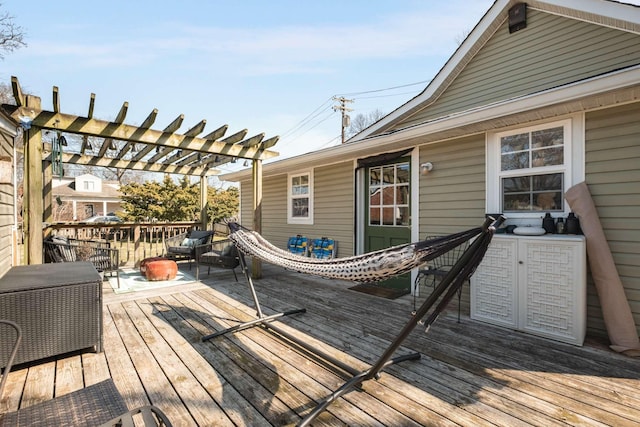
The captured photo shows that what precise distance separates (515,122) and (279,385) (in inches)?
144

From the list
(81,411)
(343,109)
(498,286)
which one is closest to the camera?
(81,411)

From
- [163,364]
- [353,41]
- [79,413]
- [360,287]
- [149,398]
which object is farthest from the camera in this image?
[353,41]

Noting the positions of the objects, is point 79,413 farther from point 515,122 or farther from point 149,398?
point 515,122

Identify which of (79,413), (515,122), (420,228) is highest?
(515,122)

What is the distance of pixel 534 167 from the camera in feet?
11.8

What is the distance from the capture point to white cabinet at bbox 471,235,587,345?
9.57 ft

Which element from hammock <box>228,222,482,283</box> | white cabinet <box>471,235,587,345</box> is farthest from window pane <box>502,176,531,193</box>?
hammock <box>228,222,482,283</box>

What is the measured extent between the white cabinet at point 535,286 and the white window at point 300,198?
390 centimetres

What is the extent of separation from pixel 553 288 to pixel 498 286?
50 cm

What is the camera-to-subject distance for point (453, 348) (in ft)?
9.32

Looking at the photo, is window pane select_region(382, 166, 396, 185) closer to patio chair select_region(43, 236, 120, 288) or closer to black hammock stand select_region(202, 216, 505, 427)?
black hammock stand select_region(202, 216, 505, 427)

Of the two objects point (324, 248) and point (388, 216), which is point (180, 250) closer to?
point (324, 248)

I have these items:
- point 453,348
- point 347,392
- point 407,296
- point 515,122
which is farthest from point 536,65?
point 347,392

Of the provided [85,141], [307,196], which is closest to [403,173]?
[307,196]
